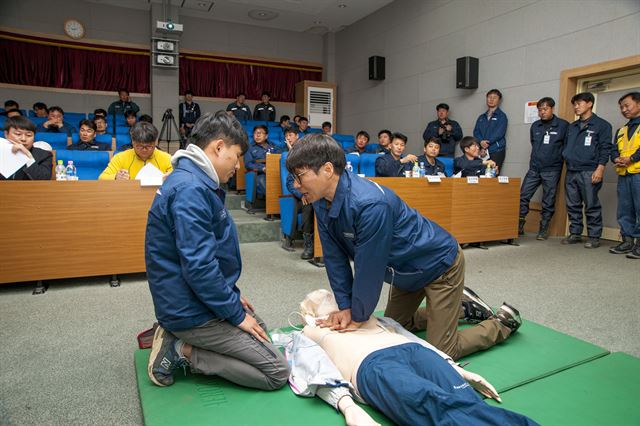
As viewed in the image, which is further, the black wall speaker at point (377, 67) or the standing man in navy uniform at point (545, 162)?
the black wall speaker at point (377, 67)

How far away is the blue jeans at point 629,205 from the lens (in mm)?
4184

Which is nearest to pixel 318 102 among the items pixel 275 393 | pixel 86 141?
pixel 86 141

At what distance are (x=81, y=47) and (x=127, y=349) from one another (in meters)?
8.20

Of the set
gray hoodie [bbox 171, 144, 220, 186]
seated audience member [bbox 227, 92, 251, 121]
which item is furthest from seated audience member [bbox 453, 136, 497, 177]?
seated audience member [bbox 227, 92, 251, 121]

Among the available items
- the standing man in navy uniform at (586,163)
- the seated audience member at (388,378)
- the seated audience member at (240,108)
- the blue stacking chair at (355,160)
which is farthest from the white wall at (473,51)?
the seated audience member at (388,378)

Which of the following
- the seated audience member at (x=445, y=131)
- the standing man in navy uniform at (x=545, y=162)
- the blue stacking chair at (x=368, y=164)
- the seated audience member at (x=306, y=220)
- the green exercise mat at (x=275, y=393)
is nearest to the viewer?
the green exercise mat at (x=275, y=393)

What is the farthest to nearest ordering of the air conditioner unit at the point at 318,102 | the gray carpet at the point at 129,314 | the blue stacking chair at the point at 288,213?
1. the air conditioner unit at the point at 318,102
2. the blue stacking chair at the point at 288,213
3. the gray carpet at the point at 129,314

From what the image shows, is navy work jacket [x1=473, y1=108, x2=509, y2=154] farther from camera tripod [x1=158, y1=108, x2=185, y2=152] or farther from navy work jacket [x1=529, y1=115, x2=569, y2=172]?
camera tripod [x1=158, y1=108, x2=185, y2=152]

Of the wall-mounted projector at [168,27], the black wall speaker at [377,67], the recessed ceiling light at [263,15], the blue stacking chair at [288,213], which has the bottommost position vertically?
the blue stacking chair at [288,213]

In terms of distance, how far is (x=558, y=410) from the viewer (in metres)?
1.48

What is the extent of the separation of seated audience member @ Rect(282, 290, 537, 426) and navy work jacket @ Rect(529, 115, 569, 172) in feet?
13.7

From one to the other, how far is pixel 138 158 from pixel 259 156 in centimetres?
241

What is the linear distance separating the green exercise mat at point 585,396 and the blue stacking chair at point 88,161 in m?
3.86

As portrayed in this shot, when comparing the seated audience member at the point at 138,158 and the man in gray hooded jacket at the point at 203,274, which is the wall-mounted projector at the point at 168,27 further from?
the man in gray hooded jacket at the point at 203,274
